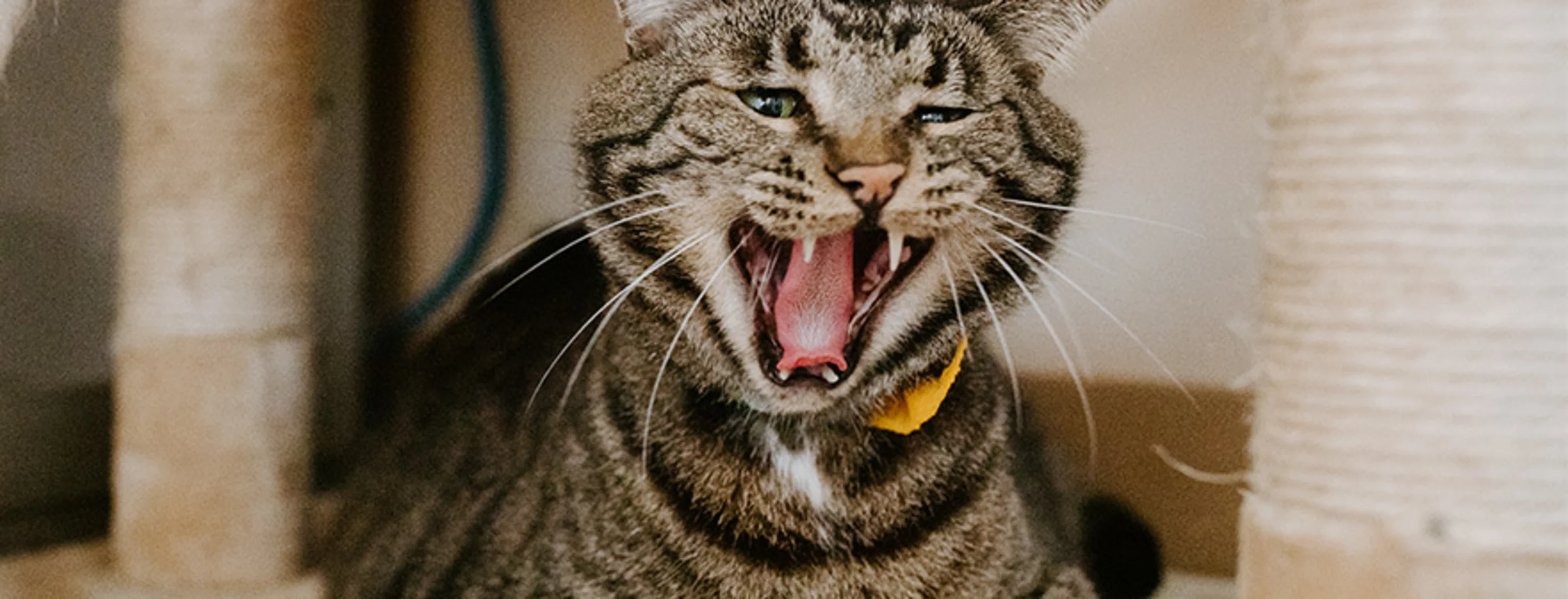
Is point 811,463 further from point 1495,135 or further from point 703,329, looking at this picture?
point 1495,135

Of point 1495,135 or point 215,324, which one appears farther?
point 215,324

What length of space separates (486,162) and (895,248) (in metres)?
0.96

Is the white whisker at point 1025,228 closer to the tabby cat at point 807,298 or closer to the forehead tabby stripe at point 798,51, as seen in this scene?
the tabby cat at point 807,298

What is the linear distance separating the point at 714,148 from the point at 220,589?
801 millimetres

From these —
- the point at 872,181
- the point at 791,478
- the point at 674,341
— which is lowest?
the point at 791,478

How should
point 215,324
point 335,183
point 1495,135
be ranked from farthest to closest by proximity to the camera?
1. point 335,183
2. point 215,324
3. point 1495,135

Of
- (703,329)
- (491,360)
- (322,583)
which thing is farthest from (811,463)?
(322,583)

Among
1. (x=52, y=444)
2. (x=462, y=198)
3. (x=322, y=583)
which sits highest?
(x=462, y=198)

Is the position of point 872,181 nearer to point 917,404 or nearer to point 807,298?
point 807,298

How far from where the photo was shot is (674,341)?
33.1 inches

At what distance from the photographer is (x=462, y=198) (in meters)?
1.67

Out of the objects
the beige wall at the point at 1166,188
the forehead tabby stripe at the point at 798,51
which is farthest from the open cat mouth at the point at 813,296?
the beige wall at the point at 1166,188

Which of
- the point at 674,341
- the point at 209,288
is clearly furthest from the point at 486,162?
the point at 674,341

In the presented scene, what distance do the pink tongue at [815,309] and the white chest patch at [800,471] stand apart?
98 mm
